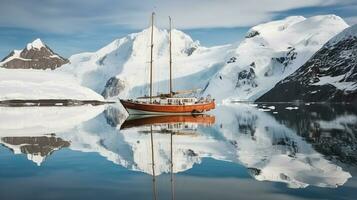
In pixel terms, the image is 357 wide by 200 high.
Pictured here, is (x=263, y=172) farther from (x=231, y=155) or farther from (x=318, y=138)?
(x=318, y=138)

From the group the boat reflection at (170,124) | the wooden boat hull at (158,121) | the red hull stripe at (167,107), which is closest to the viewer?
the boat reflection at (170,124)

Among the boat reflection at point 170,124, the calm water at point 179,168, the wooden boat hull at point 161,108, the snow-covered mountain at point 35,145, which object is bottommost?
the calm water at point 179,168

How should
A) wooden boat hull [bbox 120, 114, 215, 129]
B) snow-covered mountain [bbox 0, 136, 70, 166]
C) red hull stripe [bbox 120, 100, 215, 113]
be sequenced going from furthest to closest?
red hull stripe [bbox 120, 100, 215, 113]
wooden boat hull [bbox 120, 114, 215, 129]
snow-covered mountain [bbox 0, 136, 70, 166]

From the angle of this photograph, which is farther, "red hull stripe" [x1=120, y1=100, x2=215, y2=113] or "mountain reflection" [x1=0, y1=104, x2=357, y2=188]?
"red hull stripe" [x1=120, y1=100, x2=215, y2=113]

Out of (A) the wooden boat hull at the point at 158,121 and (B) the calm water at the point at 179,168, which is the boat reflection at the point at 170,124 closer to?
(A) the wooden boat hull at the point at 158,121

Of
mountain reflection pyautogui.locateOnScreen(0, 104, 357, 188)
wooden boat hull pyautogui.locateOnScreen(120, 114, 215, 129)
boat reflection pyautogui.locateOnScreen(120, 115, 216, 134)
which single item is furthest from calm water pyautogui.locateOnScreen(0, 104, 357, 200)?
wooden boat hull pyautogui.locateOnScreen(120, 114, 215, 129)

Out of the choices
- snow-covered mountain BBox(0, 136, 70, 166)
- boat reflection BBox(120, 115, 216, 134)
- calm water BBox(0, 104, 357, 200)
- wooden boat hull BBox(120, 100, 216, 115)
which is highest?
wooden boat hull BBox(120, 100, 216, 115)

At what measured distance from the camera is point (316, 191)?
20688 millimetres

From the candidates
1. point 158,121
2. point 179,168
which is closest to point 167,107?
point 158,121

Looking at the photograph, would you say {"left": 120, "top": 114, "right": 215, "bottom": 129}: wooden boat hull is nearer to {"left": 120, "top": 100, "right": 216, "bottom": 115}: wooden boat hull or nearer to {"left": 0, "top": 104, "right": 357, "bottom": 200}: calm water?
{"left": 120, "top": 100, "right": 216, "bottom": 115}: wooden boat hull

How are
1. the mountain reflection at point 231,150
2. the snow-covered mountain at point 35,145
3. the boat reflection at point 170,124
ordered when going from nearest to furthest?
the mountain reflection at point 231,150 < the snow-covered mountain at point 35,145 < the boat reflection at point 170,124

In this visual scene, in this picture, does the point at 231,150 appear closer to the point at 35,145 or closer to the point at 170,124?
the point at 35,145

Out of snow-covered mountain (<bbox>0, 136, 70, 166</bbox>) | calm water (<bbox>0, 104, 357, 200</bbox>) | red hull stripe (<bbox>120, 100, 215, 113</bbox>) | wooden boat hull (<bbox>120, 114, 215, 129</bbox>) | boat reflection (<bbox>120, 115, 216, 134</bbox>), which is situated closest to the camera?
calm water (<bbox>0, 104, 357, 200</bbox>)

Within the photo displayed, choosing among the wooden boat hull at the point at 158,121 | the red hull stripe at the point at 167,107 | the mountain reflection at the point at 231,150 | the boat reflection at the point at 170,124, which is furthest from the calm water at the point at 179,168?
the red hull stripe at the point at 167,107
